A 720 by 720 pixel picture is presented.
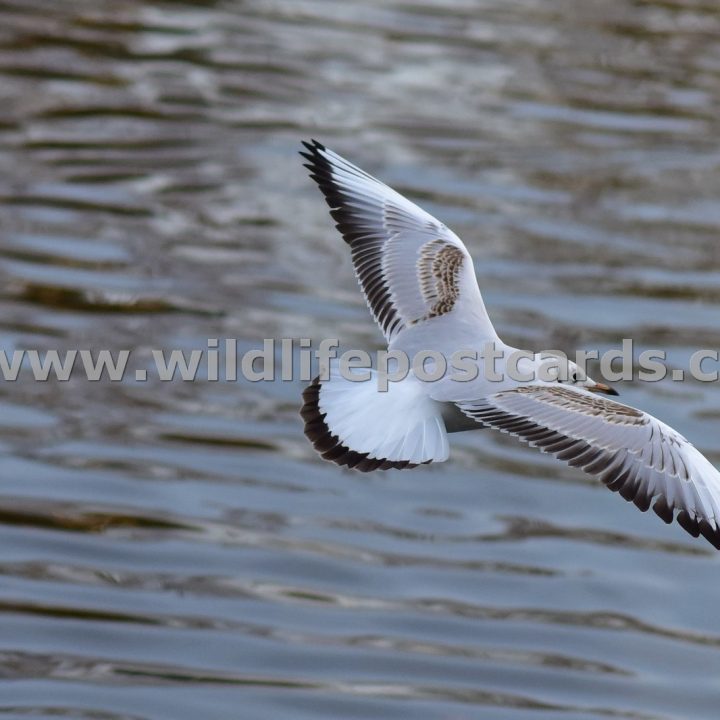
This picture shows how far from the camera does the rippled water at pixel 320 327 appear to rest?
1009cm

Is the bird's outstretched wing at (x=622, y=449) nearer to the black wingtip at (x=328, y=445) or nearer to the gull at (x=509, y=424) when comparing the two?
the gull at (x=509, y=424)

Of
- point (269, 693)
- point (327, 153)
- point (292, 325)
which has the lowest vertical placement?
point (269, 693)

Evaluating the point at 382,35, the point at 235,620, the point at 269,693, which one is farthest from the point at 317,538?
the point at 382,35

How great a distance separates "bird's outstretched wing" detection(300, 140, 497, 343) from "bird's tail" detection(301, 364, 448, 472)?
2.15ft

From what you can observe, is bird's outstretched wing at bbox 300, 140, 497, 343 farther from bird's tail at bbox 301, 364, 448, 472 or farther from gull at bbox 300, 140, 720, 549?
bird's tail at bbox 301, 364, 448, 472

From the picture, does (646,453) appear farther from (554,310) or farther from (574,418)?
(554,310)

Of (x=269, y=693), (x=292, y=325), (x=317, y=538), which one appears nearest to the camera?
(x=269, y=693)

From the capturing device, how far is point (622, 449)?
24.0 feet

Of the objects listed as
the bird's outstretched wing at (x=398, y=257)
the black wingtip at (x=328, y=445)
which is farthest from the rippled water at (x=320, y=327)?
the black wingtip at (x=328, y=445)

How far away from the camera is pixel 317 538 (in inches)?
440

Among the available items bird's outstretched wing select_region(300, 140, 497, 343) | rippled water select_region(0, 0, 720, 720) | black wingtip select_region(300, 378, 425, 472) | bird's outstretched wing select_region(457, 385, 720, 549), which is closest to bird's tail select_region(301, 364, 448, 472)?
black wingtip select_region(300, 378, 425, 472)

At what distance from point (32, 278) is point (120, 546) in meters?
3.49

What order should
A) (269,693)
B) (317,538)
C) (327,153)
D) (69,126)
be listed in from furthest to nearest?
(69,126) < (317,538) < (269,693) < (327,153)

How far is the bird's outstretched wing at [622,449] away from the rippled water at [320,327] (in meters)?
2.86
